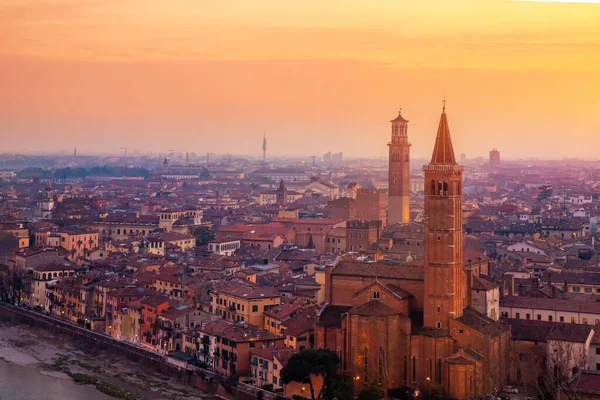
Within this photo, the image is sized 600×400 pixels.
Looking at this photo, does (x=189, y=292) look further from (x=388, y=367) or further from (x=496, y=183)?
(x=496, y=183)

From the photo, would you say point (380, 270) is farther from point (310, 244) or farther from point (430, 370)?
point (310, 244)

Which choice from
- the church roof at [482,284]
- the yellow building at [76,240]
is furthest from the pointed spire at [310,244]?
the church roof at [482,284]

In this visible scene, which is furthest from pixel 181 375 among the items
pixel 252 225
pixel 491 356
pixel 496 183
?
pixel 496 183

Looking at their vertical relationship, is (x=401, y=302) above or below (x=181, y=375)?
above

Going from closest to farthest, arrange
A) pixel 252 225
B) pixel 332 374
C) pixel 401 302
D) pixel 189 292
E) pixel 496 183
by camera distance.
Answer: pixel 332 374 < pixel 401 302 < pixel 189 292 < pixel 252 225 < pixel 496 183

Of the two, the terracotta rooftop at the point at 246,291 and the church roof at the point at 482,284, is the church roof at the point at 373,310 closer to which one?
the church roof at the point at 482,284

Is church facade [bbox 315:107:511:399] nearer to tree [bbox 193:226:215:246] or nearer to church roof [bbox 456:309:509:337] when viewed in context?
church roof [bbox 456:309:509:337]
